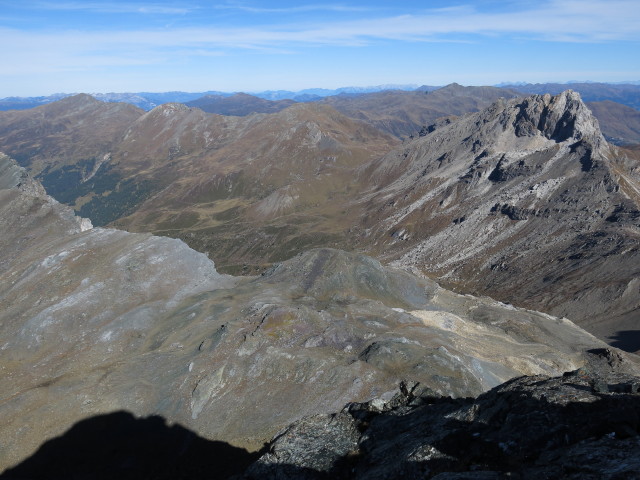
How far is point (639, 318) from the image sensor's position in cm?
10981

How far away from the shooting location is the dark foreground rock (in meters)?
18.6

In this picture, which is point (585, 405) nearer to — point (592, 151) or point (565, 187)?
point (565, 187)

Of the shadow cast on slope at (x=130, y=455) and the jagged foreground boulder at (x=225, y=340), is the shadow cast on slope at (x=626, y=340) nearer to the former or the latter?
the jagged foreground boulder at (x=225, y=340)

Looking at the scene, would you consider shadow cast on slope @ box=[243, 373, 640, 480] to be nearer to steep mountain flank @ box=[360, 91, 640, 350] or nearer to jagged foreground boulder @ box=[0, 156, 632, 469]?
jagged foreground boulder @ box=[0, 156, 632, 469]

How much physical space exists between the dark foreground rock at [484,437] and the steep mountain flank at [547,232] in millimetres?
98367

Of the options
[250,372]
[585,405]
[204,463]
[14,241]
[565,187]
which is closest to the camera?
[585,405]

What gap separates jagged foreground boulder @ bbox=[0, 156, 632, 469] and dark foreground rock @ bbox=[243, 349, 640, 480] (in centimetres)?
934

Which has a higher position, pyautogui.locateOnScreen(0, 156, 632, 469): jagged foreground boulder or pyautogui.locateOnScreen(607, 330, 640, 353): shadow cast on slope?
pyautogui.locateOnScreen(0, 156, 632, 469): jagged foreground boulder

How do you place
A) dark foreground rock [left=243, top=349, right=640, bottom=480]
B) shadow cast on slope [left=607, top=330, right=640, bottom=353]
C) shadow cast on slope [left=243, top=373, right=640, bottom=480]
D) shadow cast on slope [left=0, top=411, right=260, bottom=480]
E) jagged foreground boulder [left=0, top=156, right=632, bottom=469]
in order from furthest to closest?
shadow cast on slope [left=607, top=330, right=640, bottom=353] < jagged foreground boulder [left=0, top=156, right=632, bottom=469] < shadow cast on slope [left=0, top=411, right=260, bottom=480] < dark foreground rock [left=243, top=349, right=640, bottom=480] < shadow cast on slope [left=243, top=373, right=640, bottom=480]

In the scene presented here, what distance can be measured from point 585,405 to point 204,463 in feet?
113

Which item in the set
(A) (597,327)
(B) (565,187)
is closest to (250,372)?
(A) (597,327)

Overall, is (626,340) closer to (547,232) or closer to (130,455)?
(547,232)

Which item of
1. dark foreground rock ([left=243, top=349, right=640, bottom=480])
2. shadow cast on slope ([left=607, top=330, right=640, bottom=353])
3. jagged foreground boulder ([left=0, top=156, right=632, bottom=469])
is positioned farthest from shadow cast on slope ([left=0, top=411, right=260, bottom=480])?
shadow cast on slope ([left=607, top=330, right=640, bottom=353])

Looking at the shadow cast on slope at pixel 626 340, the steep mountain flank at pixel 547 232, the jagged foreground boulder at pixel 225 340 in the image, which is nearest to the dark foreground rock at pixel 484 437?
the jagged foreground boulder at pixel 225 340
